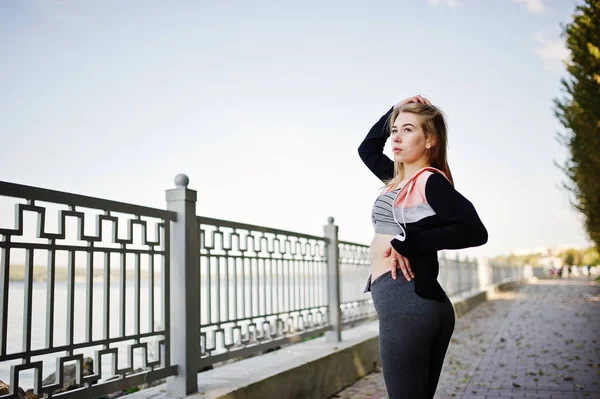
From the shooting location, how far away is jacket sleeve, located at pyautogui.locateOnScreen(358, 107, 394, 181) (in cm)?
255

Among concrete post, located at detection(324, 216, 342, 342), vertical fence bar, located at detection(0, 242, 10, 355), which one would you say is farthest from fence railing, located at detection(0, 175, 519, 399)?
concrete post, located at detection(324, 216, 342, 342)

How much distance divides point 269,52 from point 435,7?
8.31 m

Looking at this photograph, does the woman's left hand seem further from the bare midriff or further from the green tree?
the green tree

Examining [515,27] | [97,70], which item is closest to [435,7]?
[515,27]

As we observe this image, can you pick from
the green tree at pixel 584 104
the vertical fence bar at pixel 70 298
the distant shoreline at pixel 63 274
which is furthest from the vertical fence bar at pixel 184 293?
the green tree at pixel 584 104

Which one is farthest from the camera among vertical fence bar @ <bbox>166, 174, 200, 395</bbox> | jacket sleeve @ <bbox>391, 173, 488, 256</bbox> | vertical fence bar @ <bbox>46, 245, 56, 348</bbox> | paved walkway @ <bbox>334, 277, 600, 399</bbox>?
paved walkway @ <bbox>334, 277, 600, 399</bbox>

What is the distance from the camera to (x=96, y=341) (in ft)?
10.3

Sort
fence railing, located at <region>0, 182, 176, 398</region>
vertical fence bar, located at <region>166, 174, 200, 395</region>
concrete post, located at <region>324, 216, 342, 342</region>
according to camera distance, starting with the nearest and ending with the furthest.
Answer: fence railing, located at <region>0, 182, 176, 398</region>
vertical fence bar, located at <region>166, 174, 200, 395</region>
concrete post, located at <region>324, 216, 342, 342</region>

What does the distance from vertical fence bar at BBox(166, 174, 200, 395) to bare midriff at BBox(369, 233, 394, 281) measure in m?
1.98

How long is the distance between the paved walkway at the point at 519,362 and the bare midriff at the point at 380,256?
359 cm

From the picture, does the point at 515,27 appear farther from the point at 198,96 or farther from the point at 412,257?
the point at 412,257

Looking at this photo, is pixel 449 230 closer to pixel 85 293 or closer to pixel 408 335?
pixel 408 335

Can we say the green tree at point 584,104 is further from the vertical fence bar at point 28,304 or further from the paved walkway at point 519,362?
the vertical fence bar at point 28,304

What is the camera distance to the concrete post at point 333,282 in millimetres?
6512
